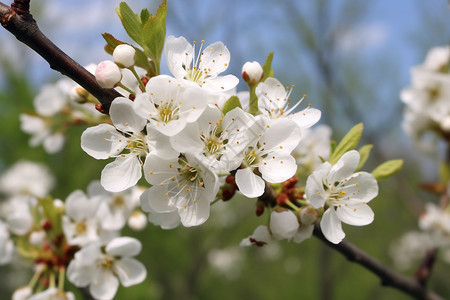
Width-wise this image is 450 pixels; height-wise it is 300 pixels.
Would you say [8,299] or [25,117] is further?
[8,299]

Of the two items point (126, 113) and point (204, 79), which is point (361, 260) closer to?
point (204, 79)

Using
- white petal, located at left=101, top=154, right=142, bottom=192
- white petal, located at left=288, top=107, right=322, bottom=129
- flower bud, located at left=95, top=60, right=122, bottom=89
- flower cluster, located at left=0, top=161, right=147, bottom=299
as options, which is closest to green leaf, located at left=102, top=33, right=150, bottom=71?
flower bud, located at left=95, top=60, right=122, bottom=89

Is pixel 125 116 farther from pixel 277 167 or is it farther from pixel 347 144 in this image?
pixel 347 144

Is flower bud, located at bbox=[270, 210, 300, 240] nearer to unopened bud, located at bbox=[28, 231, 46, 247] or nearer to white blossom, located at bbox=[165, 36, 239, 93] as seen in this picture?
white blossom, located at bbox=[165, 36, 239, 93]

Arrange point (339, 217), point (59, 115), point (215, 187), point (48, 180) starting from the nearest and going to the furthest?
1. point (215, 187)
2. point (339, 217)
3. point (59, 115)
4. point (48, 180)

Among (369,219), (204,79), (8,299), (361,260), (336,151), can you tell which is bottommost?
(8,299)

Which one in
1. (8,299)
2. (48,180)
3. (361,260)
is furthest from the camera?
(8,299)

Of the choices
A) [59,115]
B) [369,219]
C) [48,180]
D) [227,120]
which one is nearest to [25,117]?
[59,115]

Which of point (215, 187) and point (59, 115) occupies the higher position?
point (59, 115)
